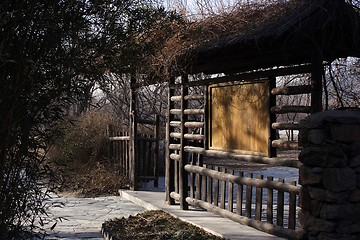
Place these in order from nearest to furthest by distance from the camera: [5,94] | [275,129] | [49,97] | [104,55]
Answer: [5,94], [49,97], [104,55], [275,129]

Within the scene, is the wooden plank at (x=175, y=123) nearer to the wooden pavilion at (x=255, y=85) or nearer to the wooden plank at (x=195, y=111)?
the wooden pavilion at (x=255, y=85)

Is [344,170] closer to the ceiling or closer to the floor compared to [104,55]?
closer to the floor

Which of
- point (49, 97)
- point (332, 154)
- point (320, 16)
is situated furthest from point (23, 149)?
point (320, 16)

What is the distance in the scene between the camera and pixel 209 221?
23.1ft

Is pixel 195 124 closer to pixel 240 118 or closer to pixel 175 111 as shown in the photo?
pixel 175 111

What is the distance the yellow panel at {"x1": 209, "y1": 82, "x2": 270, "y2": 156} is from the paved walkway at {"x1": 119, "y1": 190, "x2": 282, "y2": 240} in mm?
1058

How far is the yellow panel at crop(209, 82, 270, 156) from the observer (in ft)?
20.5

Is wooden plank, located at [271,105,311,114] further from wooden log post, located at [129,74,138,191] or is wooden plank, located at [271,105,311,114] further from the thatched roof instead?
wooden log post, located at [129,74,138,191]

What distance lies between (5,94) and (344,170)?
298cm

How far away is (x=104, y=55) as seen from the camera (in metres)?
4.50

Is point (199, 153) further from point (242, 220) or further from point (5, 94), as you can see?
point (5, 94)

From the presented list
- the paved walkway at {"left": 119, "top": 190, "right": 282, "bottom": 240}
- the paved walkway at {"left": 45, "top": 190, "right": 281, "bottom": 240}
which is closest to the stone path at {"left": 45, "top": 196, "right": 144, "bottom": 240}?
the paved walkway at {"left": 45, "top": 190, "right": 281, "bottom": 240}

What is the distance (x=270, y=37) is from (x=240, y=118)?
1881 mm

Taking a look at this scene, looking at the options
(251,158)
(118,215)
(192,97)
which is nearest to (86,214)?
(118,215)
